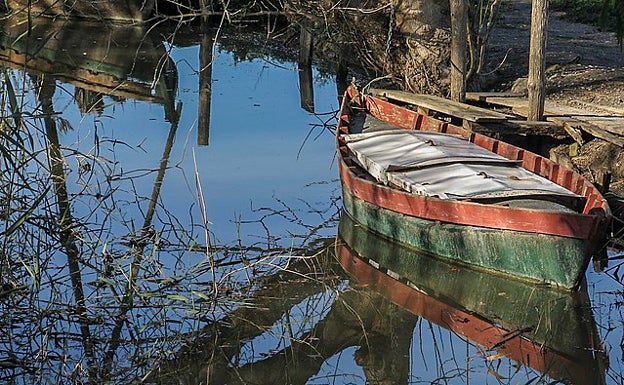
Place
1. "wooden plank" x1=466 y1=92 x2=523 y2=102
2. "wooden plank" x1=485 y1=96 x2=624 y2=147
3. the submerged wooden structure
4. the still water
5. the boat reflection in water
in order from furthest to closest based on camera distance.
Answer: the submerged wooden structure
"wooden plank" x1=466 y1=92 x2=523 y2=102
"wooden plank" x1=485 y1=96 x2=624 y2=147
the boat reflection in water
the still water

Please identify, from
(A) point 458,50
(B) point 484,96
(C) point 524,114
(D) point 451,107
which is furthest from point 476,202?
(A) point 458,50

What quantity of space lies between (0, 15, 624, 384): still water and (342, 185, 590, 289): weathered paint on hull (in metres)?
0.14

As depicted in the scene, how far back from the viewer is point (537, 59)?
12.6 metres

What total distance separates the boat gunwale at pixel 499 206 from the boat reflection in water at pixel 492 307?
0.50 meters

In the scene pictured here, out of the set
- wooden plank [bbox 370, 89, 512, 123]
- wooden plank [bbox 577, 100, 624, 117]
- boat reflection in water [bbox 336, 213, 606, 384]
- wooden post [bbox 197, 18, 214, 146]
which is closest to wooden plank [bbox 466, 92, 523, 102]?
wooden plank [bbox 370, 89, 512, 123]

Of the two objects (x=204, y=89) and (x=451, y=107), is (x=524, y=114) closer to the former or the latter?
(x=451, y=107)

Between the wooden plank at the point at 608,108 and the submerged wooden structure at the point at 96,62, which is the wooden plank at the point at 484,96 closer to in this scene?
the wooden plank at the point at 608,108

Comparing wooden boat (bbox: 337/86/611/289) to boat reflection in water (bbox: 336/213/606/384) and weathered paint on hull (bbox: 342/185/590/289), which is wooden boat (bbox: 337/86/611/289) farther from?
boat reflection in water (bbox: 336/213/606/384)

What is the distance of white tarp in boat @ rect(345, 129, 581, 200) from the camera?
9.62 m

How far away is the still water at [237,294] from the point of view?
23.8 ft

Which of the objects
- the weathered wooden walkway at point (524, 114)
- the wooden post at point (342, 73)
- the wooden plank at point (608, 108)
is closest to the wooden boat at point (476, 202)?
the weathered wooden walkway at point (524, 114)

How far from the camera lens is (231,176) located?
512 inches

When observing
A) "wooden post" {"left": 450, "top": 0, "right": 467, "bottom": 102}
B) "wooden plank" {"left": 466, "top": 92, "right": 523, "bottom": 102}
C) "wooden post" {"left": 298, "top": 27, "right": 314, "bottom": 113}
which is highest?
"wooden post" {"left": 450, "top": 0, "right": 467, "bottom": 102}

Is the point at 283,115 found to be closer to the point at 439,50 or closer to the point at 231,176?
the point at 439,50
